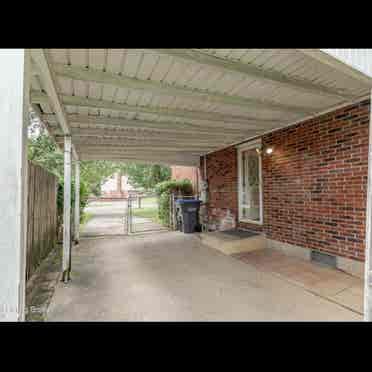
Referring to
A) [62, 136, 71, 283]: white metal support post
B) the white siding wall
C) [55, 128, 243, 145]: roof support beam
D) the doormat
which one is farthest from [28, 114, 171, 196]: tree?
the white siding wall

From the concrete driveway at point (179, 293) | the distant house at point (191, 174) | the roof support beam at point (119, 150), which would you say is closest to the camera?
the concrete driveway at point (179, 293)

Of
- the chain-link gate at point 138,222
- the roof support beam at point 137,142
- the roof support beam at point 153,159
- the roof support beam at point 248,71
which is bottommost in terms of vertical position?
the chain-link gate at point 138,222

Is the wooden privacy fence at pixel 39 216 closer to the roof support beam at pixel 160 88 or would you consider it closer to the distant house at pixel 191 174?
the roof support beam at pixel 160 88

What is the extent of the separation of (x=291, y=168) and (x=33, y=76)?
15.0 feet

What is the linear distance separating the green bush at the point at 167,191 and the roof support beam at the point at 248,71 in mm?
6667

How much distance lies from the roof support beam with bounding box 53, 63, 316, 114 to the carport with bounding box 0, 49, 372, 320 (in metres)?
0.01

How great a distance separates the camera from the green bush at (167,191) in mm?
9021

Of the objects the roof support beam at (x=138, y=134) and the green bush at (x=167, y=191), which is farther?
the green bush at (x=167, y=191)

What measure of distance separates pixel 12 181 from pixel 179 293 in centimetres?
257

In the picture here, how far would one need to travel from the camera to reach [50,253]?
503 centimetres

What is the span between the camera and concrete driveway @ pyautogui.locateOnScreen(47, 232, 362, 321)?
2.48 m

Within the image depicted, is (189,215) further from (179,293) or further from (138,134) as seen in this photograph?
(179,293)

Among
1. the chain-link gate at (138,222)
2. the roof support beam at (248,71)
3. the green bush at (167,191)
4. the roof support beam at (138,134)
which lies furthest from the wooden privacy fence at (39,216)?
the green bush at (167,191)

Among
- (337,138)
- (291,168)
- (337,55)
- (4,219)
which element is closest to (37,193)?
(4,219)
